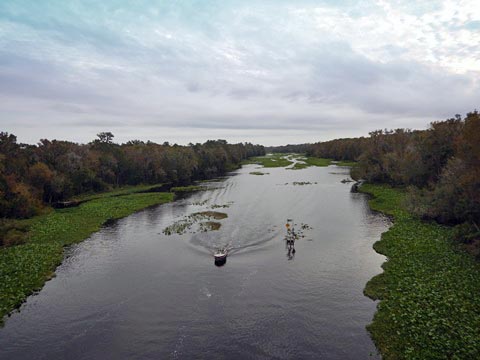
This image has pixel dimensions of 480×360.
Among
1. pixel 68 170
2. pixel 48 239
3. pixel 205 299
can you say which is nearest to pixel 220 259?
pixel 205 299

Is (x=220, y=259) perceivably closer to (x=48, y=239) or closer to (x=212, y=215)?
(x=212, y=215)

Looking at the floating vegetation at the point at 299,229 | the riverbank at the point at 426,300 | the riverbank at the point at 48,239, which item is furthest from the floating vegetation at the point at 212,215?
the riverbank at the point at 426,300

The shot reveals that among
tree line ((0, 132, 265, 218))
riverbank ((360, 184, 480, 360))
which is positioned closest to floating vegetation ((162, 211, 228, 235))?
riverbank ((360, 184, 480, 360))

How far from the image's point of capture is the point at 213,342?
24656mm

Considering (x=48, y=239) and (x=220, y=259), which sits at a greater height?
(x=220, y=259)

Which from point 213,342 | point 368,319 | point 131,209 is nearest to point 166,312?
point 213,342

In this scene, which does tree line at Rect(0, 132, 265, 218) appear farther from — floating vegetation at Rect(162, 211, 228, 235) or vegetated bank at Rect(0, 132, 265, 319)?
floating vegetation at Rect(162, 211, 228, 235)

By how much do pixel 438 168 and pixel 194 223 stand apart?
163 ft

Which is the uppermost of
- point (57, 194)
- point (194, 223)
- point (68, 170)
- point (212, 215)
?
point (68, 170)

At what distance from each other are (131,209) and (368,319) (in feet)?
193

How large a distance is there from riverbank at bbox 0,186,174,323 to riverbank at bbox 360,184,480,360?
33403 millimetres

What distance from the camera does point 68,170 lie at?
301 ft

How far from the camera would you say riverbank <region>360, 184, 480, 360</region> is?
→ 22.3 meters

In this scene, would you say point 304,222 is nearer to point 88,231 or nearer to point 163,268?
point 163,268
